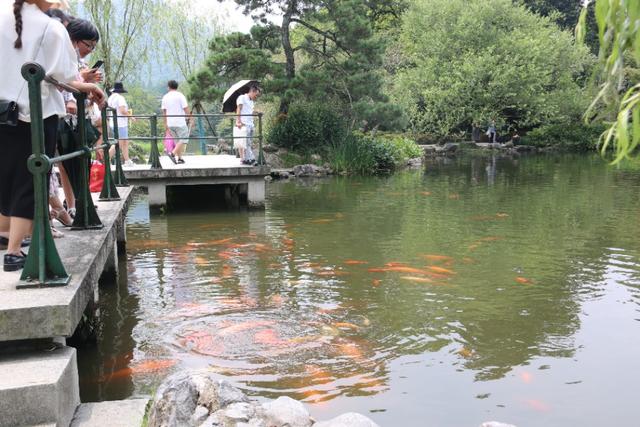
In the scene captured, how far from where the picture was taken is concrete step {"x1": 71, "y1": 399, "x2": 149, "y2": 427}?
3.12 meters

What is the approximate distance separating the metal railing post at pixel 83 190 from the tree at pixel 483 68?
2752 cm

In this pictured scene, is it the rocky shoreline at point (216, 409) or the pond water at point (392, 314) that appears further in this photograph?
the pond water at point (392, 314)

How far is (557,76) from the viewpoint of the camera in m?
35.5

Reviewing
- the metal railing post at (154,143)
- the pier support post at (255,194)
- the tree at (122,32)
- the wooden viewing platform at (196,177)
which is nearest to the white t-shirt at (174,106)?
the metal railing post at (154,143)

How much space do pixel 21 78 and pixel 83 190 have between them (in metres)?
1.45

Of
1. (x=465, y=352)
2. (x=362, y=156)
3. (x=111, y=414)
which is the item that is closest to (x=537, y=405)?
(x=465, y=352)

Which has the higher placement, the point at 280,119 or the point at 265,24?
the point at 265,24

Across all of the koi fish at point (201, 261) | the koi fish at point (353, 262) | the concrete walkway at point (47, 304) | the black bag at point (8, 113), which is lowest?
the koi fish at point (353, 262)

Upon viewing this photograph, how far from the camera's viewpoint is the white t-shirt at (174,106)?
43.5 ft

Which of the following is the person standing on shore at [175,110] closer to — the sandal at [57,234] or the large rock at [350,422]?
the sandal at [57,234]

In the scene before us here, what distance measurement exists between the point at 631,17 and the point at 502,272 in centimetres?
631

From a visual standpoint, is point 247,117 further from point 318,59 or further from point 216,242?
point 318,59

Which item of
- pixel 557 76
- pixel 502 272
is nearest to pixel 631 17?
pixel 502 272

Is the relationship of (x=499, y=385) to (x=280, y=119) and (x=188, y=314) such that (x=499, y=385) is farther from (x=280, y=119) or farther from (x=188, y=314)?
(x=280, y=119)
